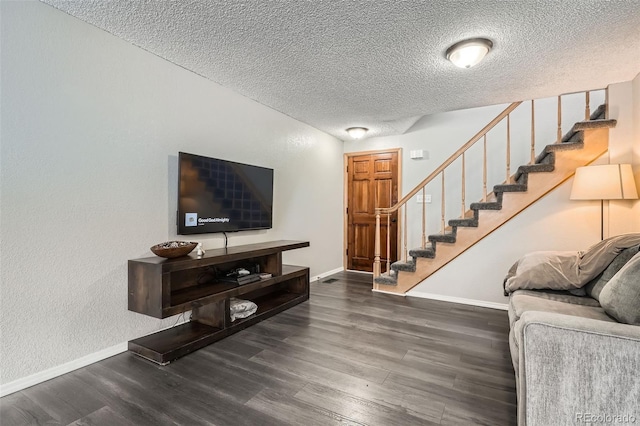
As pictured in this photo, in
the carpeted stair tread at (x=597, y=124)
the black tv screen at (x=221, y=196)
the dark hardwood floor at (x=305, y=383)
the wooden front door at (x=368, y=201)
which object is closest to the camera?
the dark hardwood floor at (x=305, y=383)

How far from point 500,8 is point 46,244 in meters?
3.16

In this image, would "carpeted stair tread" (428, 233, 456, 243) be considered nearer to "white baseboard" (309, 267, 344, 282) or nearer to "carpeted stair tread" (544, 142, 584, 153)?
"carpeted stair tread" (544, 142, 584, 153)

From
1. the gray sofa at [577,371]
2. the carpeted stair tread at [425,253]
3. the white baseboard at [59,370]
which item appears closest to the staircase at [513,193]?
the carpeted stair tread at [425,253]

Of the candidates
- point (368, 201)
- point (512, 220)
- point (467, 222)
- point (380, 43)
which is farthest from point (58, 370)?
point (368, 201)

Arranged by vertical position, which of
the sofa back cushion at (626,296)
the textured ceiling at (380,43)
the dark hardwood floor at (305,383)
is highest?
the textured ceiling at (380,43)

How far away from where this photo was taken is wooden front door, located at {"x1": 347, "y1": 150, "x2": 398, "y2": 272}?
499 cm

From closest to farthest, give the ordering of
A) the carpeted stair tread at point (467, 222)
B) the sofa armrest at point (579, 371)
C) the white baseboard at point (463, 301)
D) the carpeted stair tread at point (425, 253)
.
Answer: the sofa armrest at point (579, 371), the white baseboard at point (463, 301), the carpeted stair tread at point (467, 222), the carpeted stair tread at point (425, 253)

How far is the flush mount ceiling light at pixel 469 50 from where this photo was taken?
222cm

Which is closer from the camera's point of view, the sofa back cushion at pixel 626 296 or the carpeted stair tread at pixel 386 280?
the sofa back cushion at pixel 626 296

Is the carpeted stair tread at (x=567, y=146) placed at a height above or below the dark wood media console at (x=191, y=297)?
above

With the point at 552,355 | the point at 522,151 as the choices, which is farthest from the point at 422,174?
the point at 552,355

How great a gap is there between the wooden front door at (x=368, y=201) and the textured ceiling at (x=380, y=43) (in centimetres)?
Answer: 179

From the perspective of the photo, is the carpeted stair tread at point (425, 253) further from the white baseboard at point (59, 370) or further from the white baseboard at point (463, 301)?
the white baseboard at point (59, 370)

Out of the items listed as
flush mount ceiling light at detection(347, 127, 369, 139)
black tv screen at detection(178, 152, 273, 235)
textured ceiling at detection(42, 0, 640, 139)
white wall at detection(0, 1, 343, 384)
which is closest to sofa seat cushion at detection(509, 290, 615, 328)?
textured ceiling at detection(42, 0, 640, 139)
